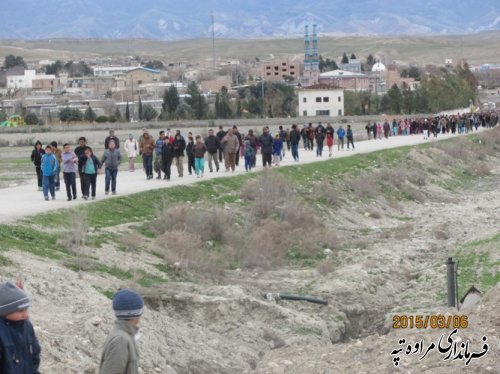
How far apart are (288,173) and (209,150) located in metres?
2.43

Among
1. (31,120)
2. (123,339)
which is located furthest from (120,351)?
(31,120)

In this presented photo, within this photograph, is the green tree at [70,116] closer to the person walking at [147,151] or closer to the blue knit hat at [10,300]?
the person walking at [147,151]

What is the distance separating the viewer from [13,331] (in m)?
9.73

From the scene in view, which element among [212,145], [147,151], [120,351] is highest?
[120,351]

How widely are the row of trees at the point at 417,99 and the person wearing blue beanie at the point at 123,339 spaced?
10366 cm

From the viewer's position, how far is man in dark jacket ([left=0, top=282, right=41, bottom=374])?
9648mm

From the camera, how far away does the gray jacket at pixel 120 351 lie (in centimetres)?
976

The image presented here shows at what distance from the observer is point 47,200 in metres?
26.7

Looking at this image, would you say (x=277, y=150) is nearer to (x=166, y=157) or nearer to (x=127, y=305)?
(x=166, y=157)

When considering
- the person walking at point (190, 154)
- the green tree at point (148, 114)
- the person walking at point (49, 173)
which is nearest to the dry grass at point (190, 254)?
the person walking at point (49, 173)

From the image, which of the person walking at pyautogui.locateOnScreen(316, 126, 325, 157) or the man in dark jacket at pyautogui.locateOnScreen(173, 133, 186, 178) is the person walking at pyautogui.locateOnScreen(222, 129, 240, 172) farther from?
the person walking at pyautogui.locateOnScreen(316, 126, 325, 157)

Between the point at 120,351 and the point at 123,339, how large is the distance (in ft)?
0.30

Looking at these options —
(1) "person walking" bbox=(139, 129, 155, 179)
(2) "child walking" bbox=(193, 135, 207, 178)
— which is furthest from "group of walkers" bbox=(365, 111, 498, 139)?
(1) "person walking" bbox=(139, 129, 155, 179)

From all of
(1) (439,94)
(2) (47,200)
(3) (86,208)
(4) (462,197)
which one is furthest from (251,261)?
(1) (439,94)
